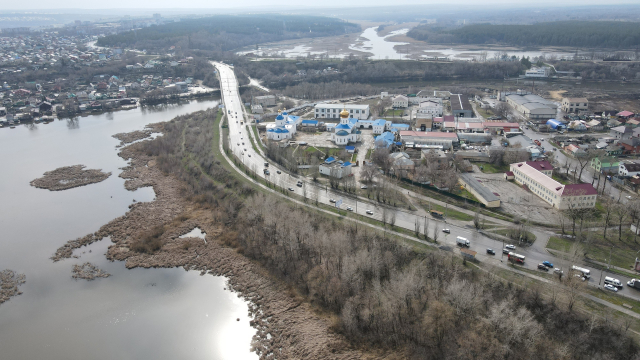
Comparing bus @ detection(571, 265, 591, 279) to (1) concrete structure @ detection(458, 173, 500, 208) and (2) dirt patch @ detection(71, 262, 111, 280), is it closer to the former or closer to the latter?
(1) concrete structure @ detection(458, 173, 500, 208)

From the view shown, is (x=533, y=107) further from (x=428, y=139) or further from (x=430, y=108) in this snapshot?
(x=428, y=139)

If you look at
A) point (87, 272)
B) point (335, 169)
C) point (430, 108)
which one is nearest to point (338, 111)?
point (430, 108)

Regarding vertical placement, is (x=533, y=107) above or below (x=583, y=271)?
above

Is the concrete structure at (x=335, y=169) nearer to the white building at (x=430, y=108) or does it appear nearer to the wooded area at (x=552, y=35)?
the white building at (x=430, y=108)

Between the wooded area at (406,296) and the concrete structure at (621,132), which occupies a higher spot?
the concrete structure at (621,132)

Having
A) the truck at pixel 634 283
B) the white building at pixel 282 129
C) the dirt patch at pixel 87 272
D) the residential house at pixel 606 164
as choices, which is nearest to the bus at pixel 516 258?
the truck at pixel 634 283

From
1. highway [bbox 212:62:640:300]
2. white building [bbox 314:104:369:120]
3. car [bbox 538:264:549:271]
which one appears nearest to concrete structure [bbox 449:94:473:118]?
white building [bbox 314:104:369:120]
